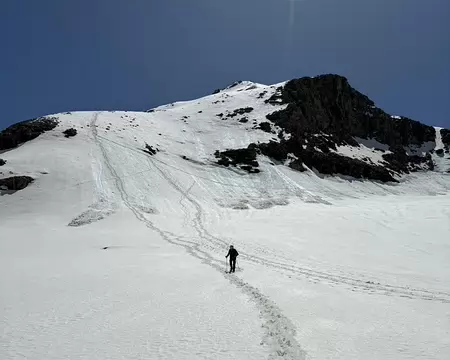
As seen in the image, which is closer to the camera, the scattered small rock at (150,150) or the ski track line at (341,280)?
the ski track line at (341,280)

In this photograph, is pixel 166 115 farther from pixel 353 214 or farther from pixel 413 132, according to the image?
pixel 413 132

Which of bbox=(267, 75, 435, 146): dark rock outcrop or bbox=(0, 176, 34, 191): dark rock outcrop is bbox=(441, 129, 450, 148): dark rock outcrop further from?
bbox=(0, 176, 34, 191): dark rock outcrop

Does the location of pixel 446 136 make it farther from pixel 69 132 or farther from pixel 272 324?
pixel 272 324

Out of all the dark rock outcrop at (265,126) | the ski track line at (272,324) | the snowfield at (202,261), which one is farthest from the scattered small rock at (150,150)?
the ski track line at (272,324)

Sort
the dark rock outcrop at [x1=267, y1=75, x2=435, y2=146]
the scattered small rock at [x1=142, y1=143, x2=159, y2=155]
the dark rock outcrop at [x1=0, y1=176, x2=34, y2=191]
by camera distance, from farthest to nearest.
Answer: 1. the dark rock outcrop at [x1=267, y1=75, x2=435, y2=146]
2. the scattered small rock at [x1=142, y1=143, x2=159, y2=155]
3. the dark rock outcrop at [x1=0, y1=176, x2=34, y2=191]

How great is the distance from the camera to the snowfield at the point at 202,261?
10492mm

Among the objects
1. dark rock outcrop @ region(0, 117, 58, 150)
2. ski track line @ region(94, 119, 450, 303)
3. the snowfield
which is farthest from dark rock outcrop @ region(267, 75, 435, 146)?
ski track line @ region(94, 119, 450, 303)

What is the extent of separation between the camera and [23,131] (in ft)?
199

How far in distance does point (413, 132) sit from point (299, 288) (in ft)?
365

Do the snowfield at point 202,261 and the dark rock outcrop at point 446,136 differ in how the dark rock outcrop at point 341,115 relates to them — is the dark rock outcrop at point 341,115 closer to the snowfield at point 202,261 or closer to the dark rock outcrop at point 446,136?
the dark rock outcrop at point 446,136

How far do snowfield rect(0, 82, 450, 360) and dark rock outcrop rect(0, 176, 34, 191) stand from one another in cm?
128

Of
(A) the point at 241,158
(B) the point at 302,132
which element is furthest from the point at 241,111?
(A) the point at 241,158

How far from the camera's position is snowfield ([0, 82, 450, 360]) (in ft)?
34.4

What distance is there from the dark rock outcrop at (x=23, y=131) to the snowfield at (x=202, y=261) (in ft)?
7.00
